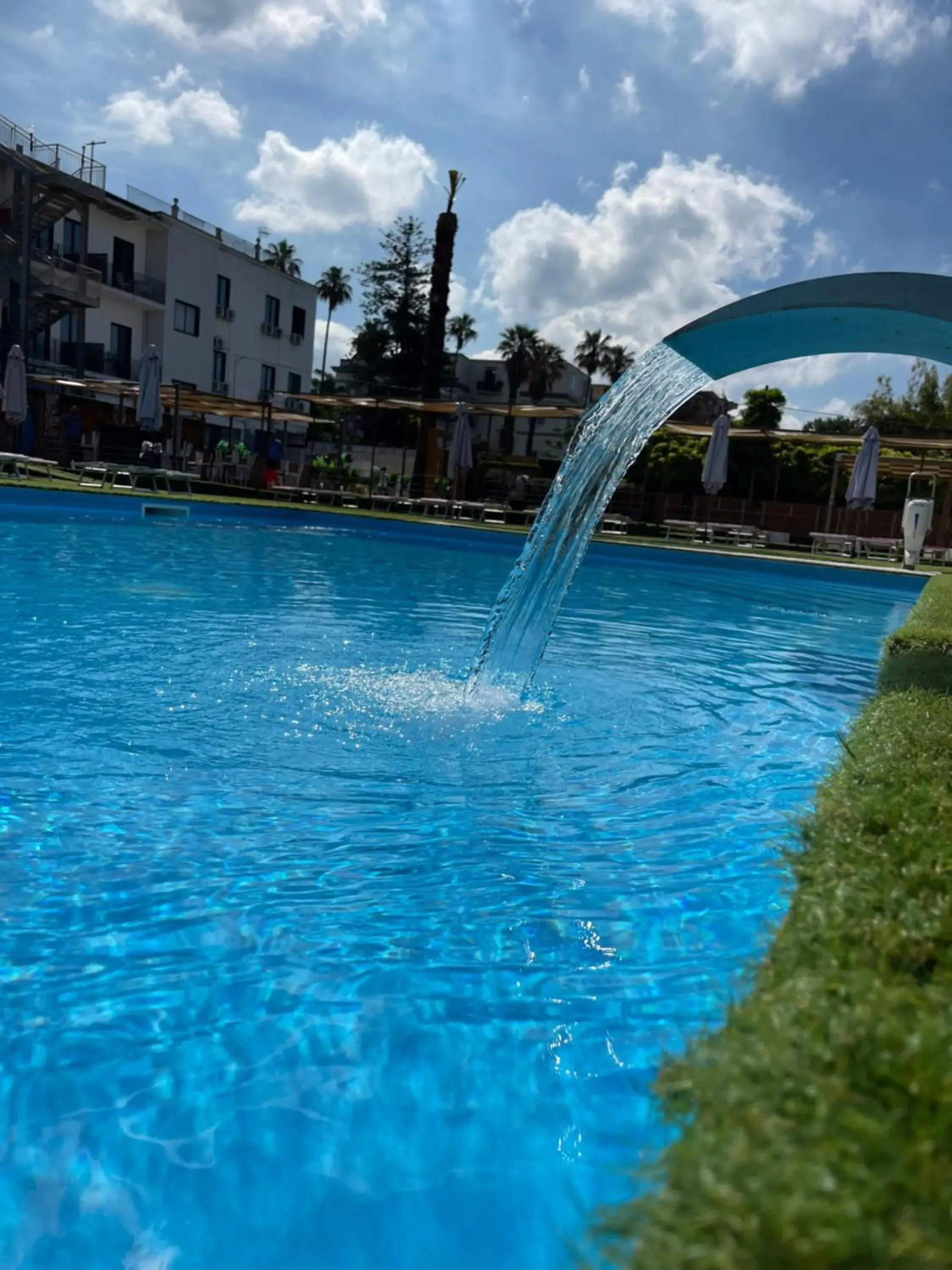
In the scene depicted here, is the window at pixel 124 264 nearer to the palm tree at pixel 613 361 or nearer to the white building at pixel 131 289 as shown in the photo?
the white building at pixel 131 289

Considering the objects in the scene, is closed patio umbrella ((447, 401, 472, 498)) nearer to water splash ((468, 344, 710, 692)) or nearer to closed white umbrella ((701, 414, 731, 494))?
closed white umbrella ((701, 414, 731, 494))

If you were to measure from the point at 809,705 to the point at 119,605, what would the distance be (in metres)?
5.83

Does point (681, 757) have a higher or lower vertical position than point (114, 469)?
lower

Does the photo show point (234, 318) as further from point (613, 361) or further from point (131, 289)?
point (613, 361)

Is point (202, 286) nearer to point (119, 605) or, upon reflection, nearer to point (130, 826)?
point (119, 605)

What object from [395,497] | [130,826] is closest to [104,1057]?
[130,826]

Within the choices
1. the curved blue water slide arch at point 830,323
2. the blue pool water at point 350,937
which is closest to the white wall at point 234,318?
the blue pool water at point 350,937

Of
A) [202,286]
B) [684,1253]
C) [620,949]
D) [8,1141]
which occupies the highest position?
[202,286]

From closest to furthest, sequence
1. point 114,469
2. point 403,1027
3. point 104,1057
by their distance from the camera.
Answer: point 104,1057
point 403,1027
point 114,469

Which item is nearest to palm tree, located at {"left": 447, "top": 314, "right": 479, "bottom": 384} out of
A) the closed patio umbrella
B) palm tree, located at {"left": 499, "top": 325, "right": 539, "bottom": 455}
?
palm tree, located at {"left": 499, "top": 325, "right": 539, "bottom": 455}

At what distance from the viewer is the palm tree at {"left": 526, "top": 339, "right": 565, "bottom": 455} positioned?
60594 mm

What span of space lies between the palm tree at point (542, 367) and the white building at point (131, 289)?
65.0 feet

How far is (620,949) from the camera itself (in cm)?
282

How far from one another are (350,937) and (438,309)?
27939 millimetres
